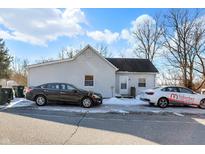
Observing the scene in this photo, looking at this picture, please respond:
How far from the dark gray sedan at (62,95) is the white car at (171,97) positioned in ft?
10.9

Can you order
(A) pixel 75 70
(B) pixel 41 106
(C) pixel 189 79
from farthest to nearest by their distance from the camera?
1. (C) pixel 189 79
2. (A) pixel 75 70
3. (B) pixel 41 106

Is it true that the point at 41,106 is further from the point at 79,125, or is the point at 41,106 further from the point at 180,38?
the point at 180,38

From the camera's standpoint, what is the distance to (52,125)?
9945 millimetres

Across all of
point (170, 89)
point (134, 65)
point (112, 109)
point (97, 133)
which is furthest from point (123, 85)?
point (97, 133)

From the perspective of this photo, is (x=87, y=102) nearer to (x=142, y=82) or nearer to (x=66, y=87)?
(x=66, y=87)

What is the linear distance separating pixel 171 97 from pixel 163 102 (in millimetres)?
627

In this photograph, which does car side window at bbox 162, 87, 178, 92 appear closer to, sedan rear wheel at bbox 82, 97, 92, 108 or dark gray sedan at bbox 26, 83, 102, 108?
dark gray sedan at bbox 26, 83, 102, 108

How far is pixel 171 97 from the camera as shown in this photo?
17938 mm

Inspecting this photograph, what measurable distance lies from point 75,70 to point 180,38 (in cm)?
1664

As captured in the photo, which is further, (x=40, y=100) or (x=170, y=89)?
(x=170, y=89)

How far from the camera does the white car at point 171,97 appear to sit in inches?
701

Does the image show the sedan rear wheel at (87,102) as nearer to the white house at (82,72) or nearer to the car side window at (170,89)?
the car side window at (170,89)

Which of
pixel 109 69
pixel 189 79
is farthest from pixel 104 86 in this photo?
pixel 189 79
